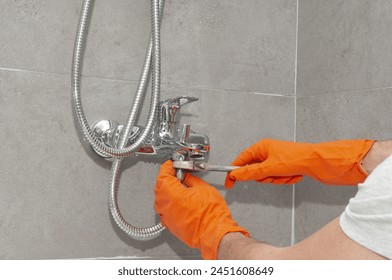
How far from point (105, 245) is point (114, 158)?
18cm

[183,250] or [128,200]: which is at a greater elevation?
[128,200]

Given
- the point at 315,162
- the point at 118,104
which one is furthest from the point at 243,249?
the point at 118,104

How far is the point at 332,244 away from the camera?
0.64 m

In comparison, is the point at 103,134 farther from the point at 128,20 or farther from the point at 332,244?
the point at 332,244

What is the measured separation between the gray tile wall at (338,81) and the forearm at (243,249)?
376 mm

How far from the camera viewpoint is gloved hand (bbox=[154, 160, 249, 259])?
85cm

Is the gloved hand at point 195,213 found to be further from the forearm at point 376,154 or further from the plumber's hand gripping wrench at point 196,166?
the forearm at point 376,154

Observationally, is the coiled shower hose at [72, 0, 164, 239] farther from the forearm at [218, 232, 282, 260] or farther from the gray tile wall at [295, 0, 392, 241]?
the gray tile wall at [295, 0, 392, 241]

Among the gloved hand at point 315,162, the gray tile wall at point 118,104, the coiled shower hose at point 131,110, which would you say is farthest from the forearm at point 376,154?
the coiled shower hose at point 131,110

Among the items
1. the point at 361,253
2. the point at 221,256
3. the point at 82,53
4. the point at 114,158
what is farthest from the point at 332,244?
the point at 82,53

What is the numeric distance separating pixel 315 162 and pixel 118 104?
0.41 m

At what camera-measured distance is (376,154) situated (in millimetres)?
961

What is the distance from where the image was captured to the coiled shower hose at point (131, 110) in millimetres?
934

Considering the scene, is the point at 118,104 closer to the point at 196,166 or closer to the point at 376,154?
the point at 196,166
